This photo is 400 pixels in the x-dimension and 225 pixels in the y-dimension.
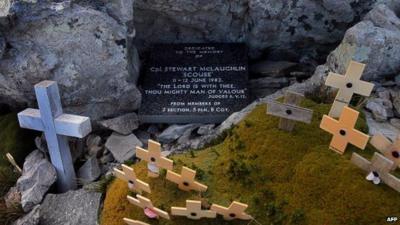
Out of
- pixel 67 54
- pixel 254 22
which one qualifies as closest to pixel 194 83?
pixel 254 22

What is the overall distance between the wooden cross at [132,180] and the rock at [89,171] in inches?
46.7

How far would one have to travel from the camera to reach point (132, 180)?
445 centimetres

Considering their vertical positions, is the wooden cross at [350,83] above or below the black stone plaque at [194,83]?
above

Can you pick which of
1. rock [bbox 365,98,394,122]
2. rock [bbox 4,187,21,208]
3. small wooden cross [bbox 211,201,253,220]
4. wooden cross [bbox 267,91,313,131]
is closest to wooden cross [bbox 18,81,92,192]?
rock [bbox 4,187,21,208]

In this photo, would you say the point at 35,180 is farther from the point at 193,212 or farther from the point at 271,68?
the point at 271,68

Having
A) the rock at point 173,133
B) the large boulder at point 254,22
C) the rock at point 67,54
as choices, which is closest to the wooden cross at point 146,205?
the rock at point 173,133

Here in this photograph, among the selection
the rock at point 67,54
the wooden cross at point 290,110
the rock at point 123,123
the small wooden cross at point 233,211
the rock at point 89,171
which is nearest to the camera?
the small wooden cross at point 233,211

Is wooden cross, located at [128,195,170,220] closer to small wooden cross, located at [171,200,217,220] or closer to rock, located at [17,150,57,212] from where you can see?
small wooden cross, located at [171,200,217,220]

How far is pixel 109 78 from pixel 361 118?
319 cm

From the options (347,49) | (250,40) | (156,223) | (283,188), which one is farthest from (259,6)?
(156,223)

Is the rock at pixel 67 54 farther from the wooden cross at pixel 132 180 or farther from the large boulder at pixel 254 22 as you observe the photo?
the wooden cross at pixel 132 180

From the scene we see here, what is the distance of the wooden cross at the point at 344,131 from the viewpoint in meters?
3.85

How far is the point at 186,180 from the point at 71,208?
1629mm

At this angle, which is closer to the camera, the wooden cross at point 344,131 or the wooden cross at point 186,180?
the wooden cross at point 344,131
